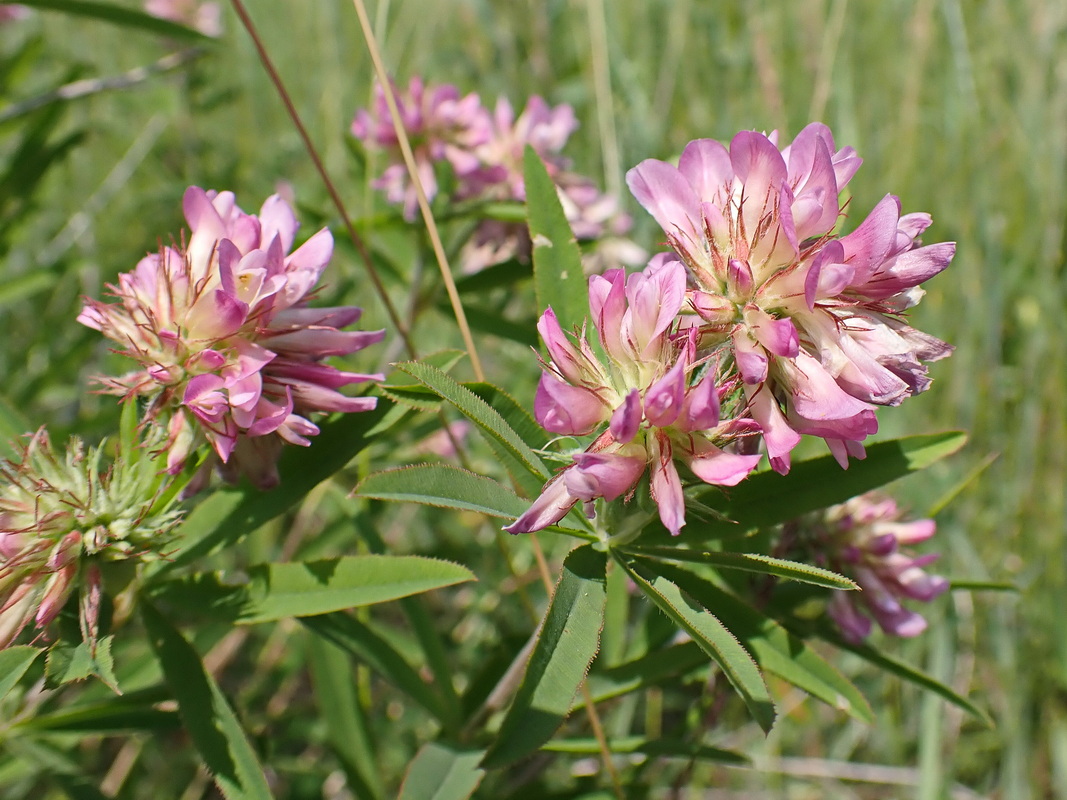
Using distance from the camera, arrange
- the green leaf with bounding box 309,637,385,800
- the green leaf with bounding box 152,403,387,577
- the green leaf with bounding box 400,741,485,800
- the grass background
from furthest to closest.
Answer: the grass background < the green leaf with bounding box 309,637,385,800 < the green leaf with bounding box 152,403,387,577 < the green leaf with bounding box 400,741,485,800

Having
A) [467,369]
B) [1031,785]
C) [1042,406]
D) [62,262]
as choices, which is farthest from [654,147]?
[1031,785]

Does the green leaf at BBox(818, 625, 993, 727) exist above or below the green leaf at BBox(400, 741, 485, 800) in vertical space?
below

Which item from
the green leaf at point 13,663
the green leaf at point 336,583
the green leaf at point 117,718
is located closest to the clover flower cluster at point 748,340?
the green leaf at point 336,583

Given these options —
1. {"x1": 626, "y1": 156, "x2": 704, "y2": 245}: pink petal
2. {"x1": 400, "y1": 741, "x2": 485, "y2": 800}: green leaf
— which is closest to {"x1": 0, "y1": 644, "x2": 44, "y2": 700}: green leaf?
{"x1": 400, "y1": 741, "x2": 485, "y2": 800}: green leaf

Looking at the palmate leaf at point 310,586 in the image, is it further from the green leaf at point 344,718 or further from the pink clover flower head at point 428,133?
the pink clover flower head at point 428,133

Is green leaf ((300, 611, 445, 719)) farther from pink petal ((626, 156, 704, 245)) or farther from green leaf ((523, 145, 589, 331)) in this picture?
pink petal ((626, 156, 704, 245))

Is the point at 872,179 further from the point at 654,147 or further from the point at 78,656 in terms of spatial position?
the point at 78,656

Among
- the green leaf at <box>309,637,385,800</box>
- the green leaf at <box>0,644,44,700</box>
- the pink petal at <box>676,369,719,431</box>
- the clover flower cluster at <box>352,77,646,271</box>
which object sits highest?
the clover flower cluster at <box>352,77,646,271</box>
